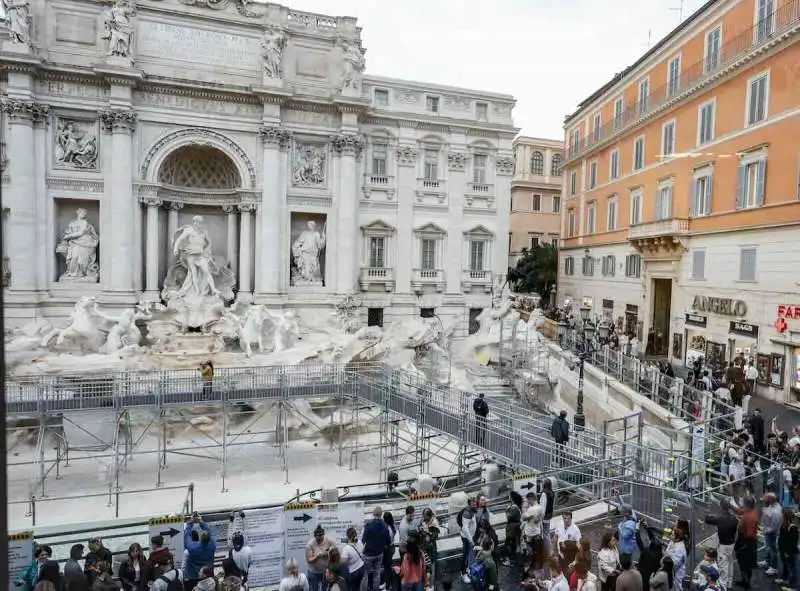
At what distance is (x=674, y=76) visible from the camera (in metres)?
27.8

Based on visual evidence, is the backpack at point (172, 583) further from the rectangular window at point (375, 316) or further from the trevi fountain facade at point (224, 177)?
the rectangular window at point (375, 316)

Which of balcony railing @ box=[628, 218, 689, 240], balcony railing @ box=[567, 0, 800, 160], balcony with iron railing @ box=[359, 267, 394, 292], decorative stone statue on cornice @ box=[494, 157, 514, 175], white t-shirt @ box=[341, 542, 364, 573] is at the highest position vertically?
balcony railing @ box=[567, 0, 800, 160]

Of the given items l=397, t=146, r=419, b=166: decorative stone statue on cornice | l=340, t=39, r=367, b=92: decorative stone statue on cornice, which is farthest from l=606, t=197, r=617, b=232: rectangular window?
l=340, t=39, r=367, b=92: decorative stone statue on cornice

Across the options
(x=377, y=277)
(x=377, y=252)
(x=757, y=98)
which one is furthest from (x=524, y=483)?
(x=377, y=252)

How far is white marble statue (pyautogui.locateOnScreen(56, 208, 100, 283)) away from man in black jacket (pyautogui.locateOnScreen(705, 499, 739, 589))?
83.9ft

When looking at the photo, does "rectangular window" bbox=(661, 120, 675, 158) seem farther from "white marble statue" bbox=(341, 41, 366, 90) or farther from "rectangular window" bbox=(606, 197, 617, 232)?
"white marble statue" bbox=(341, 41, 366, 90)

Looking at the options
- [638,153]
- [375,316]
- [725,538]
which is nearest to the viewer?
[725,538]

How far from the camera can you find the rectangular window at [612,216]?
108 feet

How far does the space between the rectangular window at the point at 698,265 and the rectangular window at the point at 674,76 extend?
25.3 ft

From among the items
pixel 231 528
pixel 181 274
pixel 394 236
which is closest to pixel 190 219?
pixel 181 274

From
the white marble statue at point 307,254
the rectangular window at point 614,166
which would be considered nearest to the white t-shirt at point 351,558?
the white marble statue at point 307,254

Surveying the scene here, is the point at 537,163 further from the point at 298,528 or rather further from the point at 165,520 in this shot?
the point at 165,520

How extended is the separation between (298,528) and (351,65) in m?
24.6

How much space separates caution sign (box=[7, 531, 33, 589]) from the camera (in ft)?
26.6
